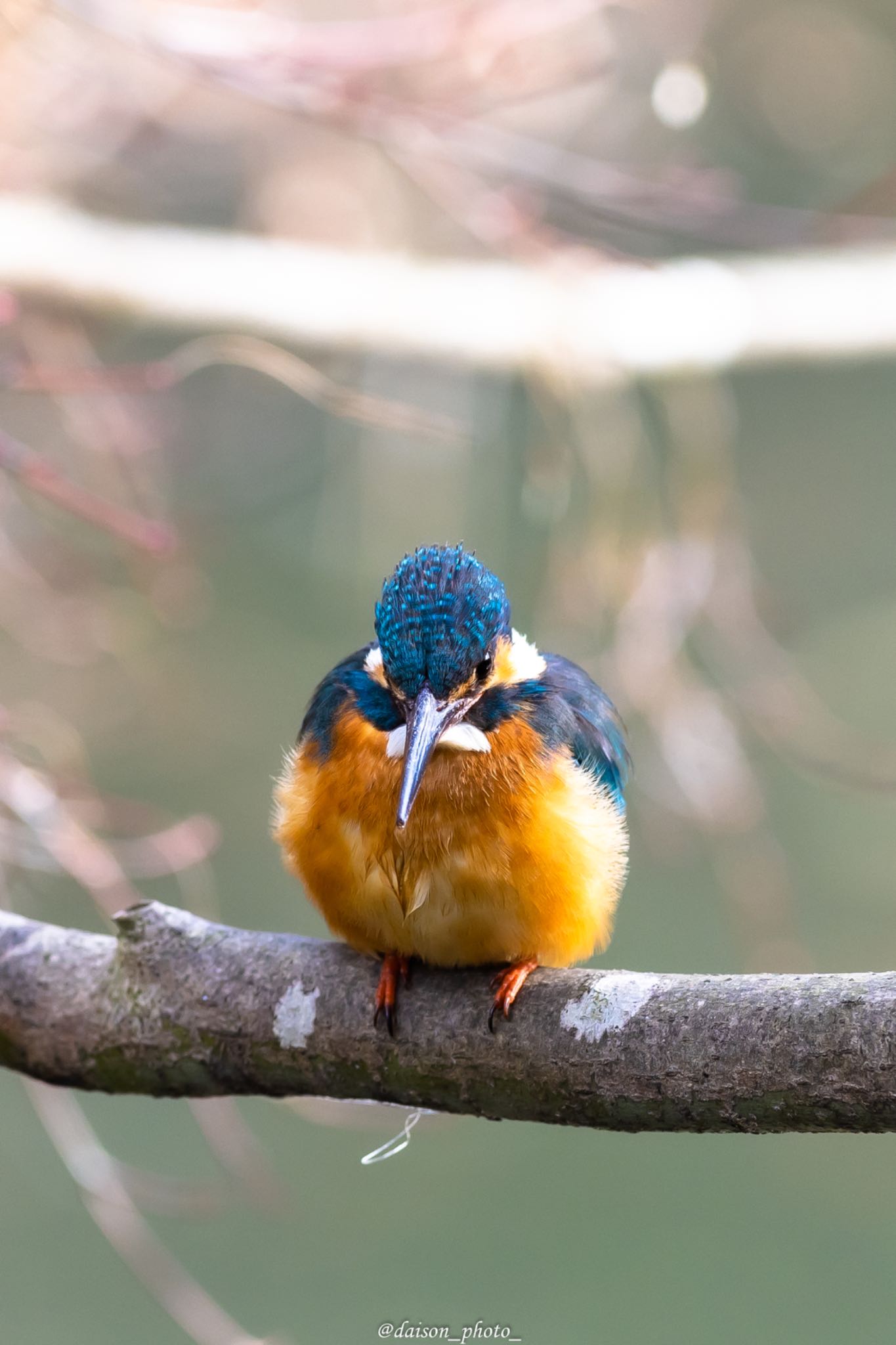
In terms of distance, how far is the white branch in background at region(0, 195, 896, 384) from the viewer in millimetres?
2955

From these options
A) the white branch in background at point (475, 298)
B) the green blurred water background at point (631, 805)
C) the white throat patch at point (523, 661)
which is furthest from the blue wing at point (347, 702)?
the green blurred water background at point (631, 805)

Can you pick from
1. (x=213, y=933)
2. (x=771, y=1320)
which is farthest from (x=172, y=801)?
(x=213, y=933)

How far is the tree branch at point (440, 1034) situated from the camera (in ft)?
4.67

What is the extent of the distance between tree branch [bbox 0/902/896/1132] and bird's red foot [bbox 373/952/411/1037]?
12mm

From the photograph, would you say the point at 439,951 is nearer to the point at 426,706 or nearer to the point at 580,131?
the point at 426,706

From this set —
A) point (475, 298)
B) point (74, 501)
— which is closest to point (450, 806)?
point (74, 501)

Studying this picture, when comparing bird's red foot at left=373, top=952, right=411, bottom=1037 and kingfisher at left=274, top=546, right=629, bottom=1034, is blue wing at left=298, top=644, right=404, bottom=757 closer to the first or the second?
kingfisher at left=274, top=546, right=629, bottom=1034

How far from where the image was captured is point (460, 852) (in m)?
1.80

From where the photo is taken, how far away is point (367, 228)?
3.94 meters

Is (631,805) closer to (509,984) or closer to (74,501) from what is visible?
(74,501)

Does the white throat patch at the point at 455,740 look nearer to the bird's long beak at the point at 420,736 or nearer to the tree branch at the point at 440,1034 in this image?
the bird's long beak at the point at 420,736

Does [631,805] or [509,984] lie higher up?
[631,805]

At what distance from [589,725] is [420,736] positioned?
351mm

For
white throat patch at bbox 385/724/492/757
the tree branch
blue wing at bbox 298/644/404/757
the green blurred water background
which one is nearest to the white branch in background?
the green blurred water background
